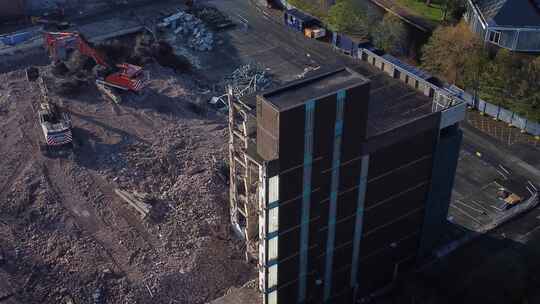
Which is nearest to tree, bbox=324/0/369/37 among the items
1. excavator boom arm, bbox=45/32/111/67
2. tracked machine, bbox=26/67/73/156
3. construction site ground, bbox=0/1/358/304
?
construction site ground, bbox=0/1/358/304

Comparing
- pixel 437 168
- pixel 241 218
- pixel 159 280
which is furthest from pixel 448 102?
pixel 159 280

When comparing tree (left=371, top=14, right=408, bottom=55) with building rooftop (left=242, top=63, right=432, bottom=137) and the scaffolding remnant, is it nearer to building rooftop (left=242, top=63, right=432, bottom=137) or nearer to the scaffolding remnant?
building rooftop (left=242, top=63, right=432, bottom=137)

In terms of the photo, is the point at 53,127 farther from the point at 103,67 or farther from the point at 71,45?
the point at 71,45

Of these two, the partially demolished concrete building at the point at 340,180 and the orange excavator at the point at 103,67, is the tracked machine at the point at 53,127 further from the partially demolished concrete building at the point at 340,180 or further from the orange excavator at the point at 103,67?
the partially demolished concrete building at the point at 340,180

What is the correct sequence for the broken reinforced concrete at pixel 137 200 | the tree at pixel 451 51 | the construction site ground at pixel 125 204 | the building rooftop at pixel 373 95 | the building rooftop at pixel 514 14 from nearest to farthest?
the building rooftop at pixel 373 95
the construction site ground at pixel 125 204
the broken reinforced concrete at pixel 137 200
the tree at pixel 451 51
the building rooftop at pixel 514 14

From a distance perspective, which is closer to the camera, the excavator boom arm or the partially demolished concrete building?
the partially demolished concrete building

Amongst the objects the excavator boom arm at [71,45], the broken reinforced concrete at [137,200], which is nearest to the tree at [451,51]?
the excavator boom arm at [71,45]
